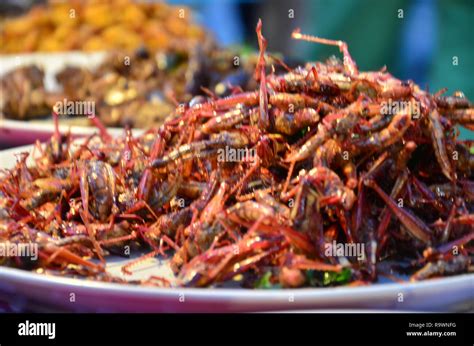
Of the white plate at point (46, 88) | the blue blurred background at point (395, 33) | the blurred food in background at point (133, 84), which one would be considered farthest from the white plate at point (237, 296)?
the blue blurred background at point (395, 33)

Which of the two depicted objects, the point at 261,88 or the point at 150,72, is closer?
the point at 261,88

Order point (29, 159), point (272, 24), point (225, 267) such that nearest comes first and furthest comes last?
point (225, 267) → point (29, 159) → point (272, 24)

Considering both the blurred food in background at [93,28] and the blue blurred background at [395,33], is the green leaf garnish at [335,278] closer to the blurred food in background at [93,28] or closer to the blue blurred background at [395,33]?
the blue blurred background at [395,33]

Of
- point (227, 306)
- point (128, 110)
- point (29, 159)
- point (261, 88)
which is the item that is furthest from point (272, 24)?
point (227, 306)

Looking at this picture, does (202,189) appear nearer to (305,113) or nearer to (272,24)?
(305,113)

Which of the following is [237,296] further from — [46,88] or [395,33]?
[395,33]
